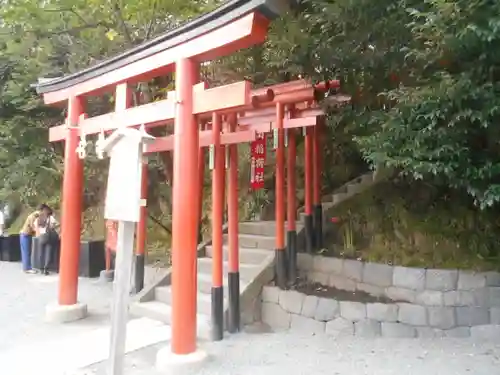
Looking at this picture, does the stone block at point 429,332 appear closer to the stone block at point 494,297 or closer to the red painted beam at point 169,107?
the stone block at point 494,297

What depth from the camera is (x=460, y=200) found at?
6.54 metres

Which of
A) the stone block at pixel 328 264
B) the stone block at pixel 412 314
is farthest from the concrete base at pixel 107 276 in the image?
the stone block at pixel 412 314

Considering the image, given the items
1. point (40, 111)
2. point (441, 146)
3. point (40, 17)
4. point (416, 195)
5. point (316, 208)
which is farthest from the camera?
point (40, 111)

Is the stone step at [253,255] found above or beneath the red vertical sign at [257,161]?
beneath

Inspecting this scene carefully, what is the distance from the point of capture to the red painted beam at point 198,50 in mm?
4441

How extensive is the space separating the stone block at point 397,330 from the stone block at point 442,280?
22.0 inches

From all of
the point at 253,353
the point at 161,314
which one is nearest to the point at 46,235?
the point at 161,314

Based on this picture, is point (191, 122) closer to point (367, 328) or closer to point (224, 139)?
point (224, 139)

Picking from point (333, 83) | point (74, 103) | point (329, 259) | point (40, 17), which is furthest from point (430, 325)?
point (40, 17)

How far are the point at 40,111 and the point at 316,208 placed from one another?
7.95 metres

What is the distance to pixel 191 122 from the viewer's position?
501 centimetres

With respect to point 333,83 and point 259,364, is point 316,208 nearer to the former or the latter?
point 333,83

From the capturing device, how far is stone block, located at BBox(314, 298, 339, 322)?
594 cm

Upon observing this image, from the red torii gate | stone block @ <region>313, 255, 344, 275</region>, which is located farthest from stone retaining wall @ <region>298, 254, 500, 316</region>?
the red torii gate
